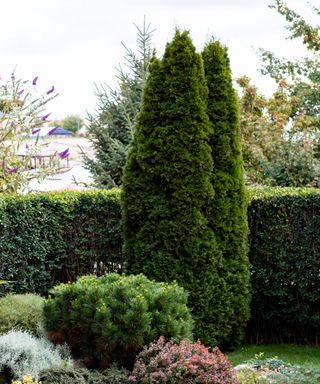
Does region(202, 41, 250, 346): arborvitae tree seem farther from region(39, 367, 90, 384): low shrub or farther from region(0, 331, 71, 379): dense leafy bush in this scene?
region(39, 367, 90, 384): low shrub

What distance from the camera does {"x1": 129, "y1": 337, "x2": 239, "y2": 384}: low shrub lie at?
496cm

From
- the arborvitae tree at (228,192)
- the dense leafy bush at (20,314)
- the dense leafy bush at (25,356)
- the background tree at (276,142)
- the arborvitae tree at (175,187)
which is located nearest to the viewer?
the dense leafy bush at (25,356)

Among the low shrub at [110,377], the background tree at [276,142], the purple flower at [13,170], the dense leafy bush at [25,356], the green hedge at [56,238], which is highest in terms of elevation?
the background tree at [276,142]

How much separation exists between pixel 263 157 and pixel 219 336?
4.83 m

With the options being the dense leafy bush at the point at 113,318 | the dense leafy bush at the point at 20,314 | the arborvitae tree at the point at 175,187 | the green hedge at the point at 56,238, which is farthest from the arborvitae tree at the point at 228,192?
the dense leafy bush at the point at 20,314

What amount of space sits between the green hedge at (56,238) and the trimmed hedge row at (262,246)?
0.01 metres

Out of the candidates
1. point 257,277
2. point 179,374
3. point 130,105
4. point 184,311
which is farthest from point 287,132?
point 179,374

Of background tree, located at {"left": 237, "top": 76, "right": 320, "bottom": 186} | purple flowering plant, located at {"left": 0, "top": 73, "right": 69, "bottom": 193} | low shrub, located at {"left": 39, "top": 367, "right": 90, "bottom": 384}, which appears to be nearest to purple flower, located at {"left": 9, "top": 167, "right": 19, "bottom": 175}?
purple flowering plant, located at {"left": 0, "top": 73, "right": 69, "bottom": 193}

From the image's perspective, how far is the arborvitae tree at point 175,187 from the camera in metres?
7.21

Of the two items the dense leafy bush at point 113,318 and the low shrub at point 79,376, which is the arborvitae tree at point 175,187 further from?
the low shrub at point 79,376

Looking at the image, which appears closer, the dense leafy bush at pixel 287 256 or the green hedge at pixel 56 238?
the green hedge at pixel 56 238

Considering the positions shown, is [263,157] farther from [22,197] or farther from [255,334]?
[22,197]

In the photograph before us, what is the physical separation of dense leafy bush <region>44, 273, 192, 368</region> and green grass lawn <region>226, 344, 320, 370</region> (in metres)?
1.97

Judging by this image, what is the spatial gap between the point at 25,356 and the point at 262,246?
3.60 metres
